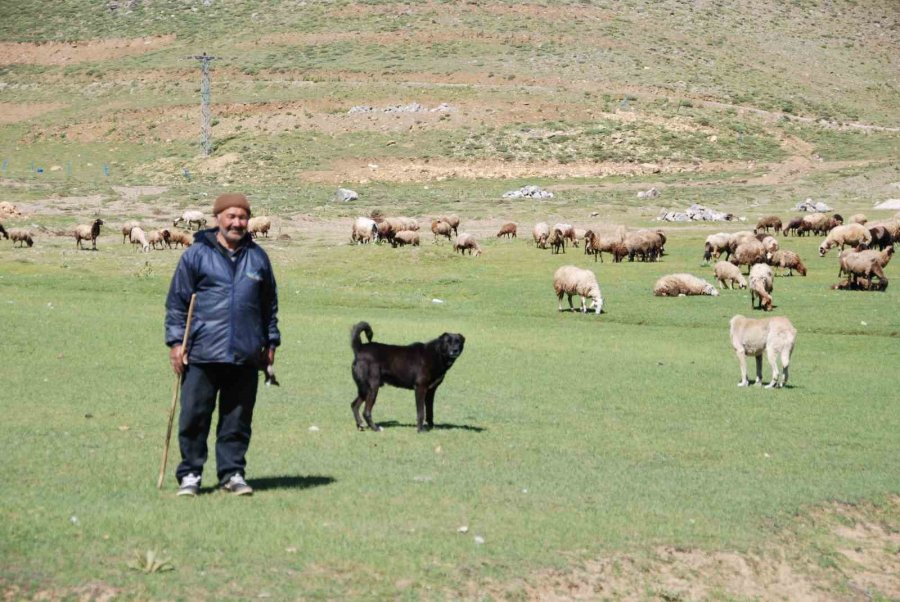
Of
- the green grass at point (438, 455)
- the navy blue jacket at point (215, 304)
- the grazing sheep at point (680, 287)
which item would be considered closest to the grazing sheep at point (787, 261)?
the grazing sheep at point (680, 287)

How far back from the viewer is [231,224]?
951 centimetres

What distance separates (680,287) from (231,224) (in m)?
26.1

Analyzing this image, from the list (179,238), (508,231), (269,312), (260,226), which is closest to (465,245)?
(508,231)

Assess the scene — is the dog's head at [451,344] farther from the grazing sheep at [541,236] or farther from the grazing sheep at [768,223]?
the grazing sheep at [768,223]

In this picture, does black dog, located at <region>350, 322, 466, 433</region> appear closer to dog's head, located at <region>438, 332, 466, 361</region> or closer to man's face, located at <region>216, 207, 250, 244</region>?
dog's head, located at <region>438, 332, 466, 361</region>

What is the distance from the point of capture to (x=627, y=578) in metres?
9.06

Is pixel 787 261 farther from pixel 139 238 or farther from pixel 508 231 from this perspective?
pixel 139 238

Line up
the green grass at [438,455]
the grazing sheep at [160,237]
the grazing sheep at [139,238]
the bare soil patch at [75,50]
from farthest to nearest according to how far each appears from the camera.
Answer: the bare soil patch at [75,50] → the grazing sheep at [160,237] → the grazing sheep at [139,238] → the green grass at [438,455]

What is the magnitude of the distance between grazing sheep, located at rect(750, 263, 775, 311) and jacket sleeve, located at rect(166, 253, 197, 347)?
23334mm

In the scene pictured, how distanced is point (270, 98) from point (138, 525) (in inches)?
3834

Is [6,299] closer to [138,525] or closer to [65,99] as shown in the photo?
[138,525]

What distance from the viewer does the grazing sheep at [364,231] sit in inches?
1969

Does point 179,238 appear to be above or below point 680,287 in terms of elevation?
above

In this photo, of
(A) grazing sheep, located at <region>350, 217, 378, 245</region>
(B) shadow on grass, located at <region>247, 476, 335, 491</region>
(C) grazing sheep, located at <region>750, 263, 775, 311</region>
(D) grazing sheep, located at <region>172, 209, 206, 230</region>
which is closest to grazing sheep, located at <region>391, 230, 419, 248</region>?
(A) grazing sheep, located at <region>350, 217, 378, 245</region>
